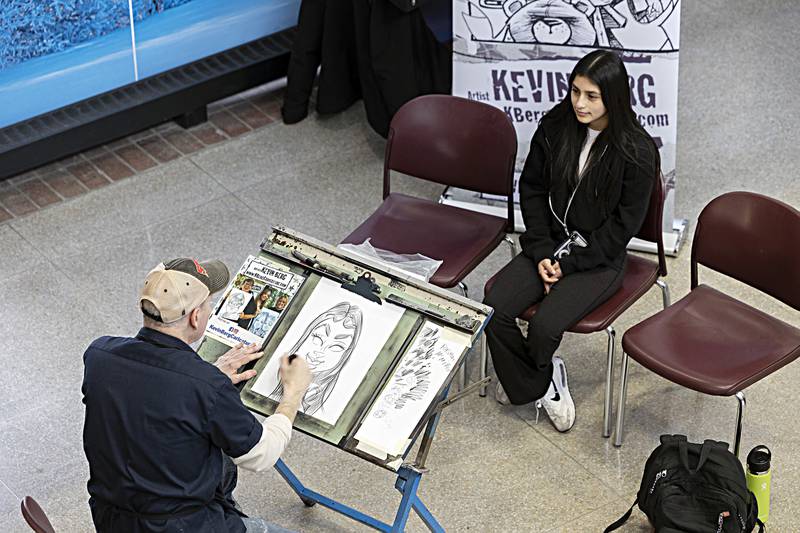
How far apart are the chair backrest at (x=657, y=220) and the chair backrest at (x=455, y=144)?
0.50m

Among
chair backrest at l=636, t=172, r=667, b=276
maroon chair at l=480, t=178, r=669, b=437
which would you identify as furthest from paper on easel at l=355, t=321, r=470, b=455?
chair backrest at l=636, t=172, r=667, b=276

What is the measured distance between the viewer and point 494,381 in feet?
14.8

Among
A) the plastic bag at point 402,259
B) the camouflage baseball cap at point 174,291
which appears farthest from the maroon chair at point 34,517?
the plastic bag at point 402,259

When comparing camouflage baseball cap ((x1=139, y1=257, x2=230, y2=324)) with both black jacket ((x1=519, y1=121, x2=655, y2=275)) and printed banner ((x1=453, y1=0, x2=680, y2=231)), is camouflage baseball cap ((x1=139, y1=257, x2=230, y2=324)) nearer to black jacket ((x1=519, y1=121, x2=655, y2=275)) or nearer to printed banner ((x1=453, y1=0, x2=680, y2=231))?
black jacket ((x1=519, y1=121, x2=655, y2=275))

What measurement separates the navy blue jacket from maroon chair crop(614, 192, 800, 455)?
1.55m

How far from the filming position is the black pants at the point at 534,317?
4.10m

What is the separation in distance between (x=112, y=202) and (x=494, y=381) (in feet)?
6.62

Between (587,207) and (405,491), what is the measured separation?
1311 mm

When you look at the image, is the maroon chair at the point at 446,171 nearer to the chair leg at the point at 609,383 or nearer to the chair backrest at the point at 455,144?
the chair backrest at the point at 455,144

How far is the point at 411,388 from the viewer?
10.9ft

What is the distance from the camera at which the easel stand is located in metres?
3.32

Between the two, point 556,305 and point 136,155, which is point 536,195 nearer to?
point 556,305

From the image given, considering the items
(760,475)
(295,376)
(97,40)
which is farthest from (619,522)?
(97,40)

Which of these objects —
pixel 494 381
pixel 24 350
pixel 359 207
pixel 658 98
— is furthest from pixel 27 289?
pixel 658 98
